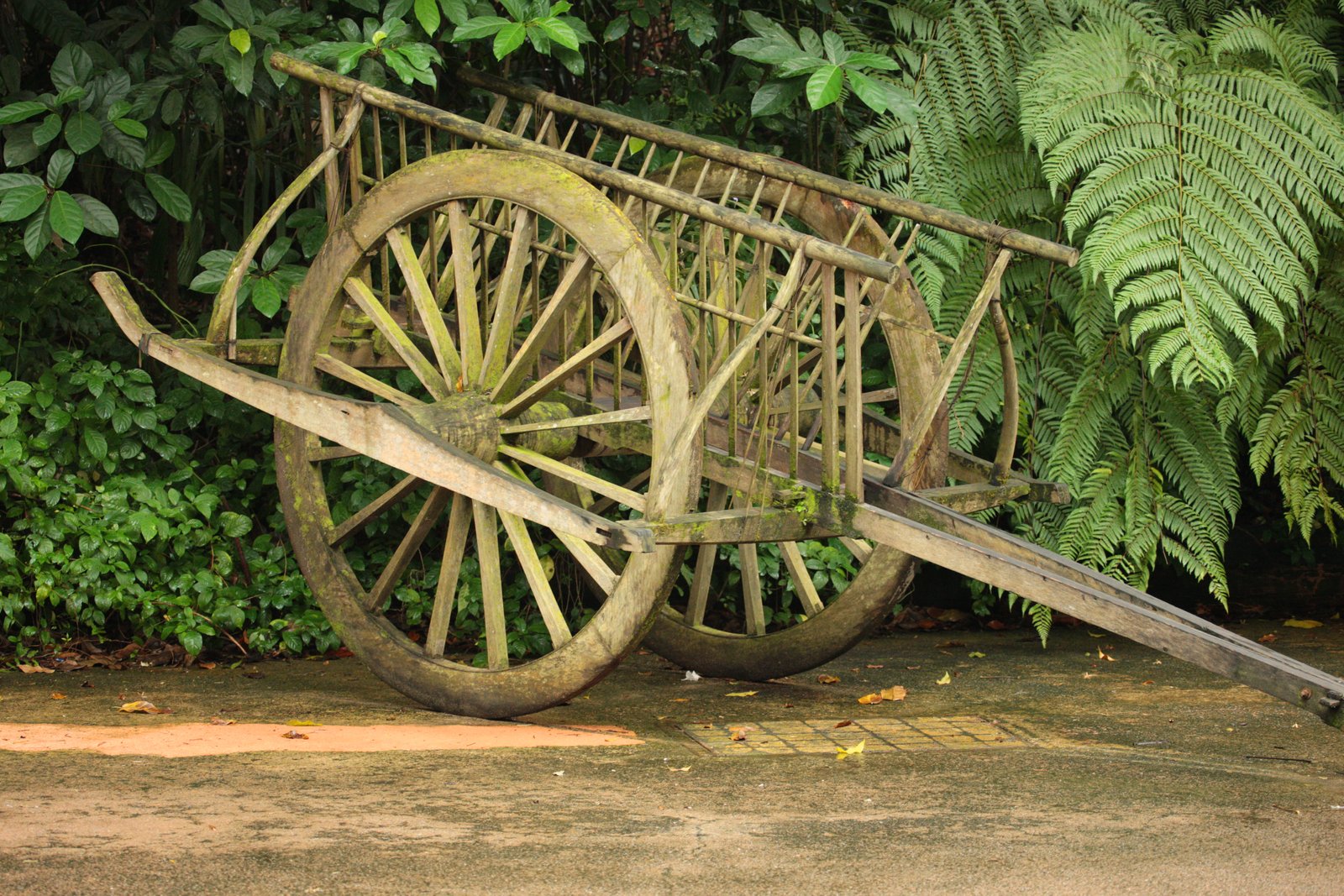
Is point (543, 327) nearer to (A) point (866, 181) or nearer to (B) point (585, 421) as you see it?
(B) point (585, 421)

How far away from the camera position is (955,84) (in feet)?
17.8

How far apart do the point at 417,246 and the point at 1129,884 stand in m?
3.60

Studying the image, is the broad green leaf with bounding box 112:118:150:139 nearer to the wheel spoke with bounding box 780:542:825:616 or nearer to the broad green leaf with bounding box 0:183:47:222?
the broad green leaf with bounding box 0:183:47:222

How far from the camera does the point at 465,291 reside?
4.02m

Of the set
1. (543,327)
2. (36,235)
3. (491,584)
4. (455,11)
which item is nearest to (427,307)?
(543,327)

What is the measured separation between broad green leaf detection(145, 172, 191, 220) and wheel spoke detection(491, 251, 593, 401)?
144 cm

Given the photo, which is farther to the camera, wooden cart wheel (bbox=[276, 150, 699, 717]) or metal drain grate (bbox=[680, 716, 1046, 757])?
metal drain grate (bbox=[680, 716, 1046, 757])

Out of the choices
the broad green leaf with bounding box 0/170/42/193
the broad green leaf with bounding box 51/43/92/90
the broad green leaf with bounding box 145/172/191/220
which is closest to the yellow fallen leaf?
the broad green leaf with bounding box 145/172/191/220

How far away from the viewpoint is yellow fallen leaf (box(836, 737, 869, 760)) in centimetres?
376

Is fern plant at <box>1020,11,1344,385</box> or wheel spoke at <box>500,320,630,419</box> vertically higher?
fern plant at <box>1020,11,1344,385</box>

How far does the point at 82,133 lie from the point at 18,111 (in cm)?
18

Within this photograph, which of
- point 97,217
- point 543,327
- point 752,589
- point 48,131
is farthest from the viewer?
point 752,589

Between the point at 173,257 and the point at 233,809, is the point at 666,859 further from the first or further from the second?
the point at 173,257

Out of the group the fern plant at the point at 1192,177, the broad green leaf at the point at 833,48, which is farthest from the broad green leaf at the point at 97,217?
the fern plant at the point at 1192,177
